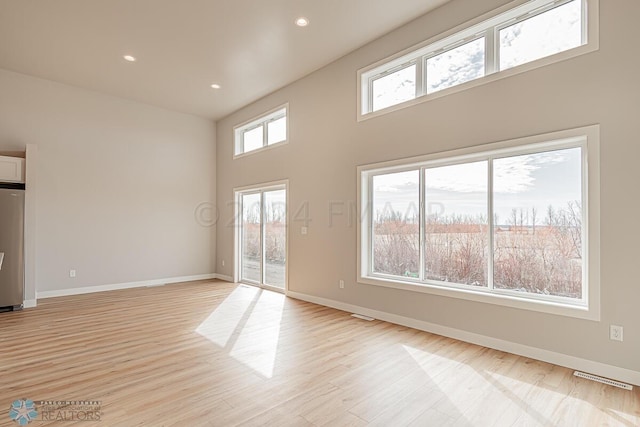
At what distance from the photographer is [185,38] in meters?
4.50

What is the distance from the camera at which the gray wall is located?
2.77 meters

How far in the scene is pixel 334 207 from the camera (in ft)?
17.1

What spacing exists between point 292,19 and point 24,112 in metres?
4.93

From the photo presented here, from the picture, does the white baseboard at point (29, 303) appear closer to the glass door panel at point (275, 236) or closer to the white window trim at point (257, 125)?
the glass door panel at point (275, 236)

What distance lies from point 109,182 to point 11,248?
2009 mm

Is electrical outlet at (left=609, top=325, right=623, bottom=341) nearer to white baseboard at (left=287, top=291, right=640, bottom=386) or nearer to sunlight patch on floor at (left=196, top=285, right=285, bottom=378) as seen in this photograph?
white baseboard at (left=287, top=291, right=640, bottom=386)

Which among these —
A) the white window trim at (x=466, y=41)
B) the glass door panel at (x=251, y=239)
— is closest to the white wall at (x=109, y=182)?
the glass door panel at (x=251, y=239)

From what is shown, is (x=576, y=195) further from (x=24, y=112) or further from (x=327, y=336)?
(x=24, y=112)

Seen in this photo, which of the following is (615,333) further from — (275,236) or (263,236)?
(263,236)

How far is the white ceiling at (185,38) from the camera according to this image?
3885 mm

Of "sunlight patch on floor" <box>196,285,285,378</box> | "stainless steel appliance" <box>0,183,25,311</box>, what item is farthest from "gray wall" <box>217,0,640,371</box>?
"stainless steel appliance" <box>0,183,25,311</box>

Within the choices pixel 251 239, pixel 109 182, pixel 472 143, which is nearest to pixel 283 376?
pixel 472 143

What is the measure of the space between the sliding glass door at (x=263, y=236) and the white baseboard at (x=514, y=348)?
1.98 metres

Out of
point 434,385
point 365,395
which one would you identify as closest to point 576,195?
point 434,385
